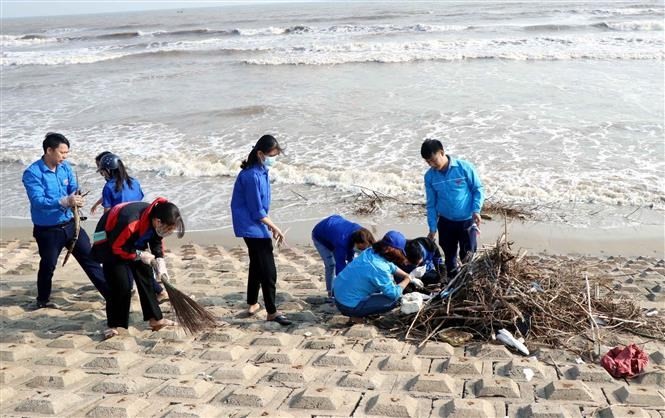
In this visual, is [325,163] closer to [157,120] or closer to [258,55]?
[157,120]

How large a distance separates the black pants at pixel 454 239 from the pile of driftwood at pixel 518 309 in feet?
1.78

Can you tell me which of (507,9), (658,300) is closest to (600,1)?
(507,9)

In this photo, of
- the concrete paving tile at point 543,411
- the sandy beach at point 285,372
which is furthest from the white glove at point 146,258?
the concrete paving tile at point 543,411

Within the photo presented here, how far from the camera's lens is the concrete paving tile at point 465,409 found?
336 cm

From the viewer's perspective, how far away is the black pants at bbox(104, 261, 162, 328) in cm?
486

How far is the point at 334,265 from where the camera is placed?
5785 mm

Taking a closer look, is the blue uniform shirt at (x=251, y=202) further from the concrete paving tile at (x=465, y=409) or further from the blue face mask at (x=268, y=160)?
the concrete paving tile at (x=465, y=409)

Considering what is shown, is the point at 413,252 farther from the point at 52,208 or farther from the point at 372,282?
the point at 52,208

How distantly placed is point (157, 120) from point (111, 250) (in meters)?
12.1

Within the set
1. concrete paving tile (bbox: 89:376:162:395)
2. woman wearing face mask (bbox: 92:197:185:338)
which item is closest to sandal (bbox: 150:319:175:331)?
woman wearing face mask (bbox: 92:197:185:338)

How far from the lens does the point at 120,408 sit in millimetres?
3451

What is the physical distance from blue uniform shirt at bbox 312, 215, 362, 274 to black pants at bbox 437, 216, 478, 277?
810 millimetres

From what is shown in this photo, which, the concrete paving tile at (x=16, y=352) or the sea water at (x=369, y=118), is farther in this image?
the sea water at (x=369, y=118)

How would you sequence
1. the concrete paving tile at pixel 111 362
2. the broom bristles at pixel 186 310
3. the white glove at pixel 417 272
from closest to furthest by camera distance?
the concrete paving tile at pixel 111 362 < the broom bristles at pixel 186 310 < the white glove at pixel 417 272
